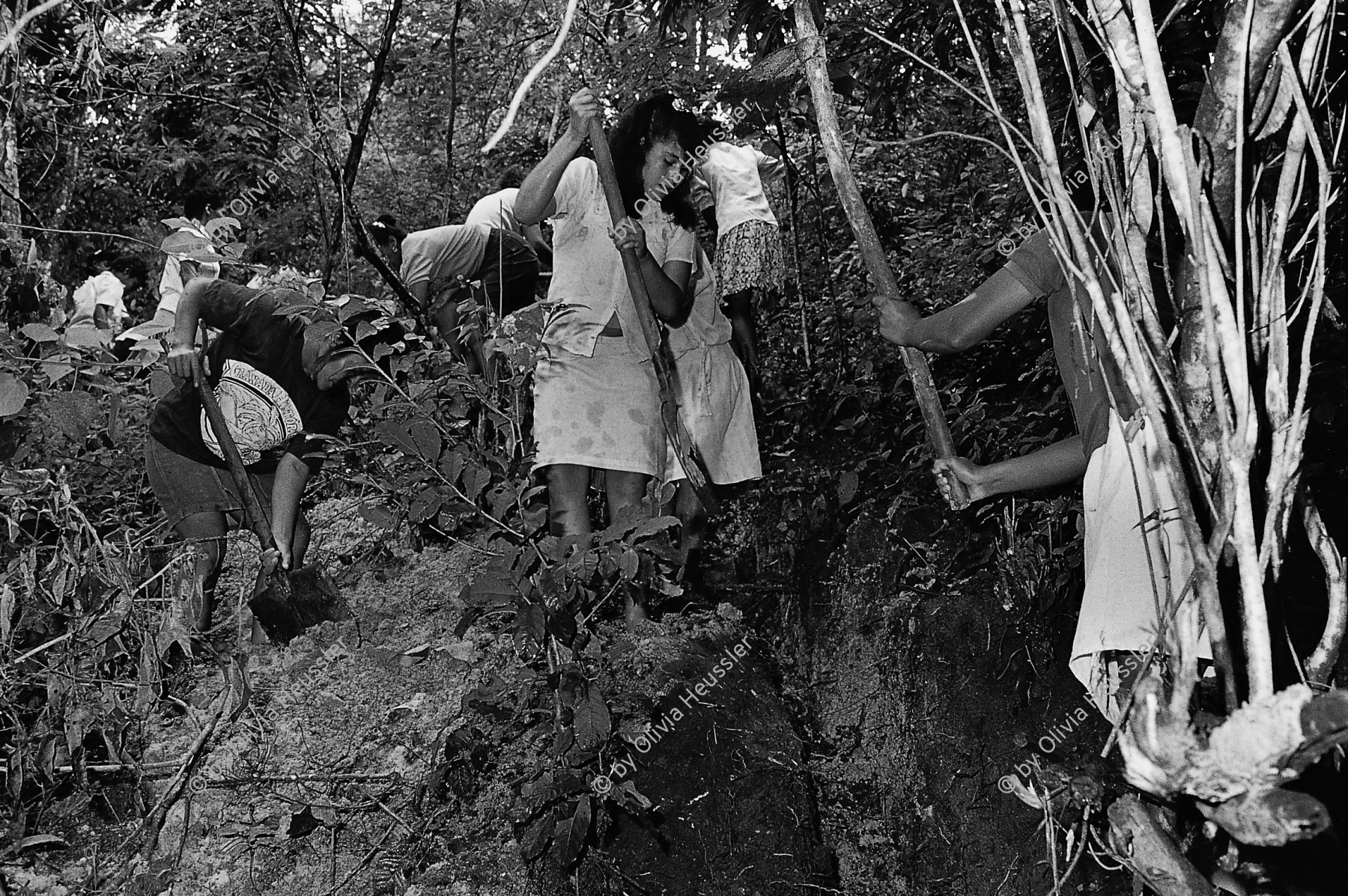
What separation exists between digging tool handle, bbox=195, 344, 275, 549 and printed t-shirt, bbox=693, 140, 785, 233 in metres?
1.61

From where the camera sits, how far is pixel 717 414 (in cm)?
350

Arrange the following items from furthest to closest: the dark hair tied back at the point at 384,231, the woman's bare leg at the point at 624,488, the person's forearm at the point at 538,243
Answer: the dark hair tied back at the point at 384,231
the person's forearm at the point at 538,243
the woman's bare leg at the point at 624,488

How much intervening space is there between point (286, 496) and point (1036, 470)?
2.35 meters

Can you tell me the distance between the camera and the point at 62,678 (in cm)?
291

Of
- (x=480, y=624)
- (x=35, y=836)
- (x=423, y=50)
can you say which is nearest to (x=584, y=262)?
(x=480, y=624)

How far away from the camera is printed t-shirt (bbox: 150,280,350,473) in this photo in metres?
3.26

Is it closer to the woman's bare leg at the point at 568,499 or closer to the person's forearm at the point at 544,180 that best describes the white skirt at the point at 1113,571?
the woman's bare leg at the point at 568,499

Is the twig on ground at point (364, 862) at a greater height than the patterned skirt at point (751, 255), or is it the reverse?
the patterned skirt at point (751, 255)

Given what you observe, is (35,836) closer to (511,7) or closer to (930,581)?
(930,581)

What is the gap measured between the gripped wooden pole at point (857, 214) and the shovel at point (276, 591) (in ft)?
6.57

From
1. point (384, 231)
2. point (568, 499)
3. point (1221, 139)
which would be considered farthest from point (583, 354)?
point (384, 231)

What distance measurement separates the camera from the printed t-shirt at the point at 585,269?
125 inches

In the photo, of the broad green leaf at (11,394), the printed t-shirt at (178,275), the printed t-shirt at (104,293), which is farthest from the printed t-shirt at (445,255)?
the broad green leaf at (11,394)

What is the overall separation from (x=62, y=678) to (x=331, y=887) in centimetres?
96
